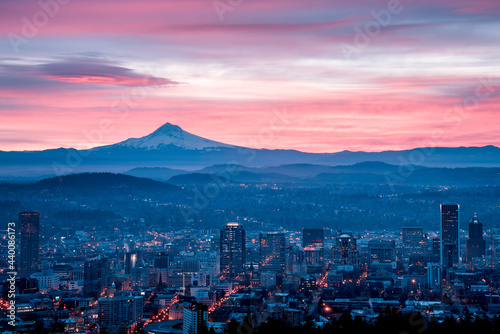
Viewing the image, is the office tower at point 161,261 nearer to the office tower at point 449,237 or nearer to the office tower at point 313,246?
the office tower at point 313,246

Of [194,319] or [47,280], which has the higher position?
[47,280]

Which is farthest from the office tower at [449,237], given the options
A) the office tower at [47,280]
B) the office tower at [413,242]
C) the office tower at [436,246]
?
the office tower at [47,280]

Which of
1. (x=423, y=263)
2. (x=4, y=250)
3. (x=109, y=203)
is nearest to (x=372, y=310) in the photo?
(x=423, y=263)

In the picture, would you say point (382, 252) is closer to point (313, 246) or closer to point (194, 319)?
point (313, 246)

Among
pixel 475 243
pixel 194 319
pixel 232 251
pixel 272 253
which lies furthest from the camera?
pixel 475 243

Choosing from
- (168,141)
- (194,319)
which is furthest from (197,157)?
(194,319)

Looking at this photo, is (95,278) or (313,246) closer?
(95,278)
